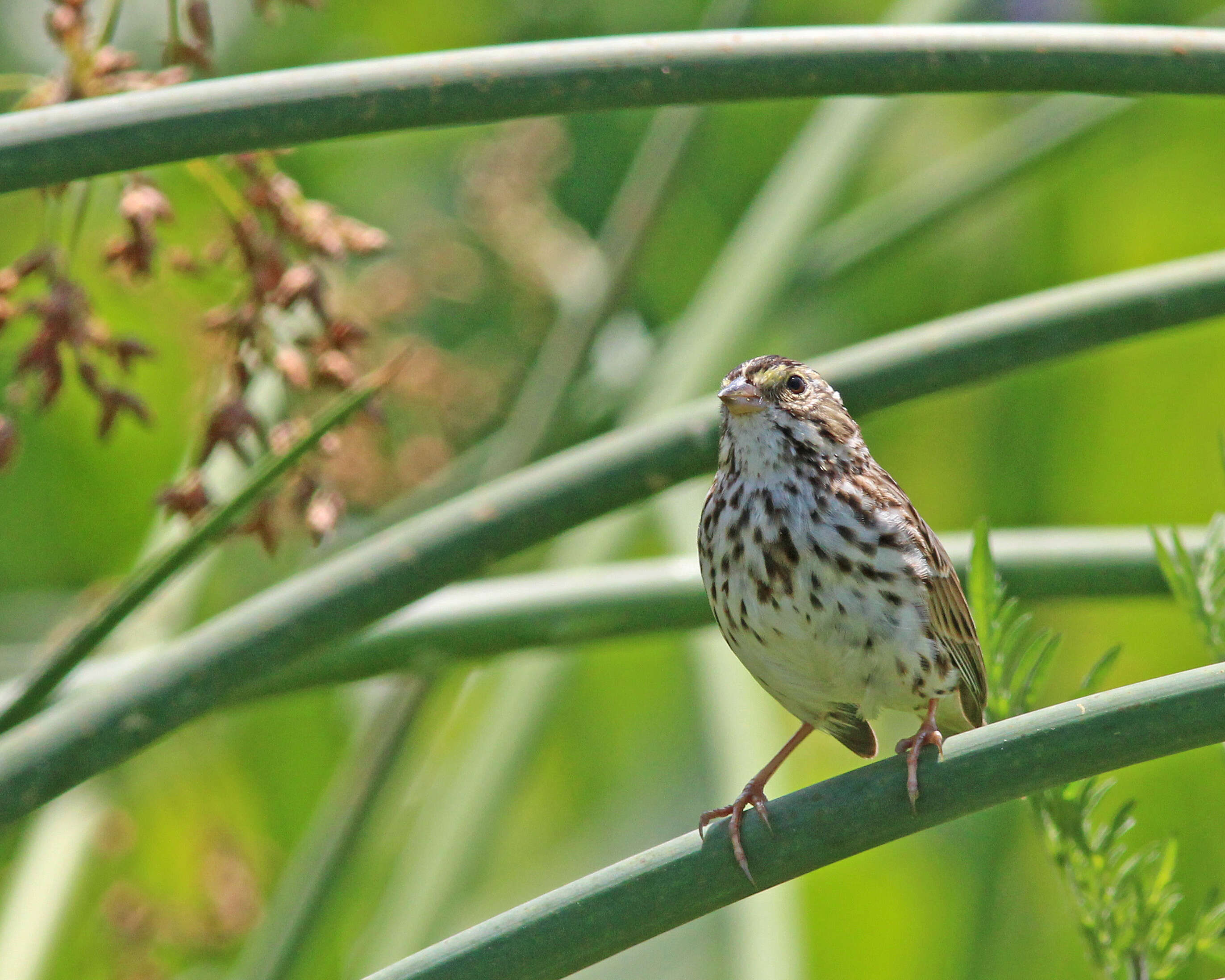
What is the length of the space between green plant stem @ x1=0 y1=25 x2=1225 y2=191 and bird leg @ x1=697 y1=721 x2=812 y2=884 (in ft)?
2.33

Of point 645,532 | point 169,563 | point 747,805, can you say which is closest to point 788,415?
point 747,805

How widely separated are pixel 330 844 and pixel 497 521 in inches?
41.4

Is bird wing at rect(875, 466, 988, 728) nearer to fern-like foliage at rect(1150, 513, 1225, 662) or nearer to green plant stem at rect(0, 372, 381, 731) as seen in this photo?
fern-like foliage at rect(1150, 513, 1225, 662)

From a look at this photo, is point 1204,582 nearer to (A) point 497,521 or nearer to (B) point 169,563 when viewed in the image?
(A) point 497,521

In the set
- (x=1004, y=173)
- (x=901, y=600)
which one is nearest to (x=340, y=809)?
(x=901, y=600)

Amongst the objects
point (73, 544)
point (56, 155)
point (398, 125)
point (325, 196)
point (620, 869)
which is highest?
point (325, 196)

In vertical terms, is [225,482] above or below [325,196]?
below

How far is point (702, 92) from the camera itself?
1.48 m

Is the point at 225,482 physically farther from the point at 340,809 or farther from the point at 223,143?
the point at 223,143

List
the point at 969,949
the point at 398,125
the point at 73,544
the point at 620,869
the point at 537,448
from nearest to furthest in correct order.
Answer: the point at 620,869, the point at 398,125, the point at 537,448, the point at 969,949, the point at 73,544

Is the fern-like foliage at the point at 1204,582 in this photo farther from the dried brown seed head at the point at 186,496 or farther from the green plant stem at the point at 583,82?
the dried brown seed head at the point at 186,496

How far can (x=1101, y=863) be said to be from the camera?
5.67ft

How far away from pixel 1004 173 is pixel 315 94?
2.20 metres

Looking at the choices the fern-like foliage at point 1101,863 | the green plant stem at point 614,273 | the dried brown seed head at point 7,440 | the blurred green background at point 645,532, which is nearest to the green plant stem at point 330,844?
the blurred green background at point 645,532
